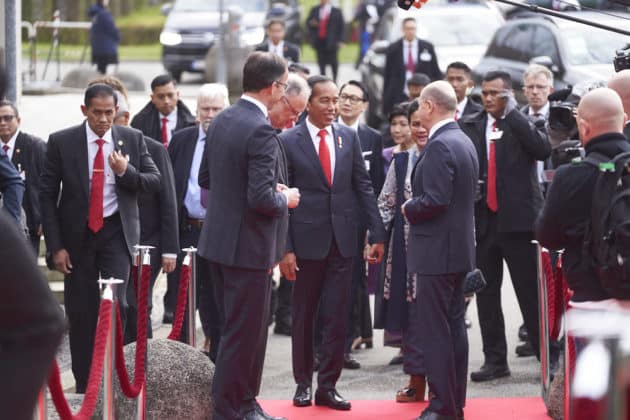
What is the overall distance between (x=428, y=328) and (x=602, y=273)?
2323mm

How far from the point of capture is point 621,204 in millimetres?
6410

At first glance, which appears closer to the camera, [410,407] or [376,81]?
[410,407]

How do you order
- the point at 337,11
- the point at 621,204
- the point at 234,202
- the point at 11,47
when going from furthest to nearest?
1. the point at 337,11
2. the point at 11,47
3. the point at 234,202
4. the point at 621,204

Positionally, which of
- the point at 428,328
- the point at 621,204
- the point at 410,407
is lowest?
the point at 410,407

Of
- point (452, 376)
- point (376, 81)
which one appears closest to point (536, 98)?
point (452, 376)

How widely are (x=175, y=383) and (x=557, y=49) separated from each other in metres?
10.4

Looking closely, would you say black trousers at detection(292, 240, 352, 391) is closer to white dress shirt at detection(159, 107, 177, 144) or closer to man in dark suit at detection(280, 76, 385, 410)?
man in dark suit at detection(280, 76, 385, 410)

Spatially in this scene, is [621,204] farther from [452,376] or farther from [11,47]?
[11,47]

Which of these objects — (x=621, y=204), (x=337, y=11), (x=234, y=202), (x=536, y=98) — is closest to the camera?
(x=621, y=204)

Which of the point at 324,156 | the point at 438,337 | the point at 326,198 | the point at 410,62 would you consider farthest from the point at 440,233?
the point at 410,62

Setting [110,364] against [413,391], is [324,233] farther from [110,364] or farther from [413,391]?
[110,364]

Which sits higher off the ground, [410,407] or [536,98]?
[536,98]

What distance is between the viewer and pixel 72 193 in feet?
31.6

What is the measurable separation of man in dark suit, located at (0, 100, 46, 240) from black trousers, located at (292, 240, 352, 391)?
247cm
